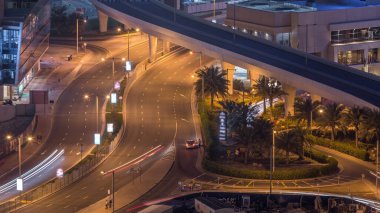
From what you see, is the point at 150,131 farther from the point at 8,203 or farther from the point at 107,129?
the point at 8,203

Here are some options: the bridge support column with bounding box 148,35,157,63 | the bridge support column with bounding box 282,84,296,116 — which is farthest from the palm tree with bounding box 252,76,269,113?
the bridge support column with bounding box 148,35,157,63

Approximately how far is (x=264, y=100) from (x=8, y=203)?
146 ft

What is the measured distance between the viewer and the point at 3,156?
132m

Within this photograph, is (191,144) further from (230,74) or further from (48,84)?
(48,84)

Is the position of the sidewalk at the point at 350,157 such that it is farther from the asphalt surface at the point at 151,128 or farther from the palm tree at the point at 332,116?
the asphalt surface at the point at 151,128

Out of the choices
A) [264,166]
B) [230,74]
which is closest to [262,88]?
[230,74]

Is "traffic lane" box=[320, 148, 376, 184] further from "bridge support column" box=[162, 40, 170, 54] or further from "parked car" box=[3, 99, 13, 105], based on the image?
"bridge support column" box=[162, 40, 170, 54]

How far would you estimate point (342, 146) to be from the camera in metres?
132

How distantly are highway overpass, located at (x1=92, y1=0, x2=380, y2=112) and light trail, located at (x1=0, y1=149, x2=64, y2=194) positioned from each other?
2957 centimetres

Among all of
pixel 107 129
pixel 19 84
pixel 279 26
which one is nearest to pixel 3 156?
pixel 107 129

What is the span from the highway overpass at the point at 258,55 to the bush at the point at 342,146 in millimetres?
5083

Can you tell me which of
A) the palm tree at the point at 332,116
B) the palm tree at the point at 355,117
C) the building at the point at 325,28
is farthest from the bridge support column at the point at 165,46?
the palm tree at the point at 355,117

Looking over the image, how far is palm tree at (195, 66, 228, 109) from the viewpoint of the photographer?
150875mm

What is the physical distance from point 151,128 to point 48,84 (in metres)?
27.4
